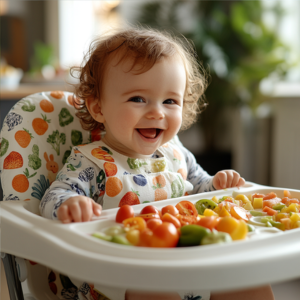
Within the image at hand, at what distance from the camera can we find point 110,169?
2.97 ft

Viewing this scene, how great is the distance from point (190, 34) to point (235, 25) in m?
0.40

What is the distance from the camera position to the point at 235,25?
3.03 meters

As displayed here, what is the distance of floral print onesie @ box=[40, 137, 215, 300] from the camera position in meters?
0.82

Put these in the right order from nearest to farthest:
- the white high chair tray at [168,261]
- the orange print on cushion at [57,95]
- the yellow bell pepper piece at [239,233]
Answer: the white high chair tray at [168,261] < the yellow bell pepper piece at [239,233] < the orange print on cushion at [57,95]

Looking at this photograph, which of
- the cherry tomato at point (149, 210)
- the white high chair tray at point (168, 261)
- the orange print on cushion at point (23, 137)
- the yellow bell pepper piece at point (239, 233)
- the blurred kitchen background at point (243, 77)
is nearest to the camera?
the white high chair tray at point (168, 261)

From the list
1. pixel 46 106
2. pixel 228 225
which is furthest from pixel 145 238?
pixel 46 106

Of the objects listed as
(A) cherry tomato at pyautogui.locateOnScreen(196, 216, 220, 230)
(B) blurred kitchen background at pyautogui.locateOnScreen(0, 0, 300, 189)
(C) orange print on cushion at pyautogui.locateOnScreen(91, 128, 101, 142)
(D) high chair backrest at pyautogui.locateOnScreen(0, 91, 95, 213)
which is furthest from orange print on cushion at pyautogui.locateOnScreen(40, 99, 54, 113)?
(B) blurred kitchen background at pyautogui.locateOnScreen(0, 0, 300, 189)

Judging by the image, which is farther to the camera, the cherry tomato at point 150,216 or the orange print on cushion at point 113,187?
the orange print on cushion at point 113,187

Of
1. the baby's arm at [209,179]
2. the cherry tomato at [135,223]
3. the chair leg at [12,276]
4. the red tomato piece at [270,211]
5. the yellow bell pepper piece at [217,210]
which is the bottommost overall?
the chair leg at [12,276]

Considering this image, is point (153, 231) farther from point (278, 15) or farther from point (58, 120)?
point (278, 15)

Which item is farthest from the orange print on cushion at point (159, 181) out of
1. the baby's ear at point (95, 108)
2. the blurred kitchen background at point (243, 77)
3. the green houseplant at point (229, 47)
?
the green houseplant at point (229, 47)

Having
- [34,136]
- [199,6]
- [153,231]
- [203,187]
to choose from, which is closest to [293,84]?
[199,6]

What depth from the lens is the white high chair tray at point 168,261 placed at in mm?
493

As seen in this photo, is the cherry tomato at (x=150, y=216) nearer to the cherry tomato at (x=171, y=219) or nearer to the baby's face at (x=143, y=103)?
the cherry tomato at (x=171, y=219)
